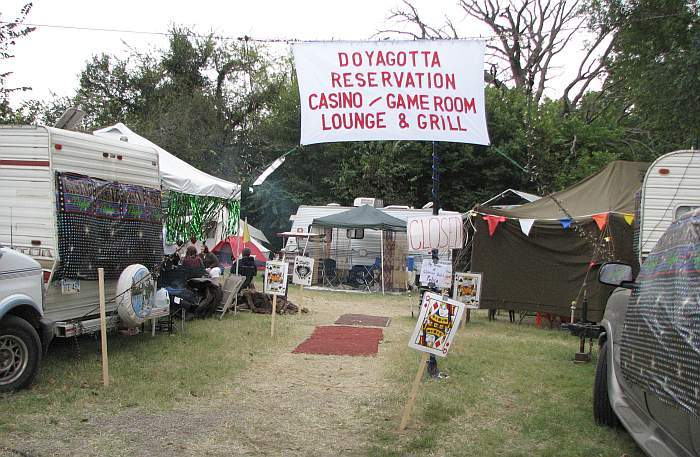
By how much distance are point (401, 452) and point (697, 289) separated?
2.69 m

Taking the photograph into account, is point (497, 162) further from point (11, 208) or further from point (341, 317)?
point (11, 208)

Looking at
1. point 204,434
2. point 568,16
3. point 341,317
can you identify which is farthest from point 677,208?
point 568,16

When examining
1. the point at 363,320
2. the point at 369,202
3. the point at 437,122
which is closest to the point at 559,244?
the point at 363,320

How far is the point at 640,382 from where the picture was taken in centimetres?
414

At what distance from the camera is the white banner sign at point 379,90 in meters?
7.53

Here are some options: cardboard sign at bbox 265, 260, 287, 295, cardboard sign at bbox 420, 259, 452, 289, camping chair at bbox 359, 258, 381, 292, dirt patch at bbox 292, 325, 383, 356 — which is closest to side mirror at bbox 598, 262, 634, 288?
dirt patch at bbox 292, 325, 383, 356

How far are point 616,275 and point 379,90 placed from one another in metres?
3.41

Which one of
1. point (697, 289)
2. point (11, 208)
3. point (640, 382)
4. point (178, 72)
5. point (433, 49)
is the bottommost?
point (640, 382)

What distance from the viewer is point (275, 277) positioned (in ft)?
37.4

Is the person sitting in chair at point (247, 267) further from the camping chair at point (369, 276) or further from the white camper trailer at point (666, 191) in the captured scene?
the white camper trailer at point (666, 191)

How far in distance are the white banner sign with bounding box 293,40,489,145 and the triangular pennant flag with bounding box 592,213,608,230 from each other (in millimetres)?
5582

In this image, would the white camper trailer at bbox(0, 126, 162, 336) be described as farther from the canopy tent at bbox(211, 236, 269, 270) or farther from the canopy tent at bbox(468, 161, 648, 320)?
the canopy tent at bbox(211, 236, 269, 270)

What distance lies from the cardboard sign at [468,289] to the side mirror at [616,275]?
6.30 m

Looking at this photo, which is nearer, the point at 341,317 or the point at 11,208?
the point at 11,208
